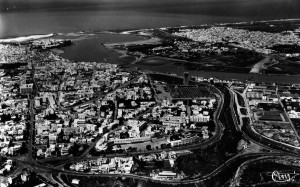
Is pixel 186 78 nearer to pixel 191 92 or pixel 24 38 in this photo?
pixel 191 92

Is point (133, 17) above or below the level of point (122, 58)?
above

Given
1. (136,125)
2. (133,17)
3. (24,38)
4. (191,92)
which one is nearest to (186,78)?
(191,92)

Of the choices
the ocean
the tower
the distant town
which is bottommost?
the distant town

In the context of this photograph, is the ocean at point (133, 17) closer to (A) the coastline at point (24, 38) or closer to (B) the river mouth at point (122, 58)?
(A) the coastline at point (24, 38)

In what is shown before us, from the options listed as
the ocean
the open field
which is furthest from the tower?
the ocean

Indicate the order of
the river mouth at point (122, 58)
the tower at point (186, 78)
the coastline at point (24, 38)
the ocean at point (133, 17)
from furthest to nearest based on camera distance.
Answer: the ocean at point (133, 17), the coastline at point (24, 38), the river mouth at point (122, 58), the tower at point (186, 78)

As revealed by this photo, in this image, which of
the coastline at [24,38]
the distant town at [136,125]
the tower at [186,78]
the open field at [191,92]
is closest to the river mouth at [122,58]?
the distant town at [136,125]

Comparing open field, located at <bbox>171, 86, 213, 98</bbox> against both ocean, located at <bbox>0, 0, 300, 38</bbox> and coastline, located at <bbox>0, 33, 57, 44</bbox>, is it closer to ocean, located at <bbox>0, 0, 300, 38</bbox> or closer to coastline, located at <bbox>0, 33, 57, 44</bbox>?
coastline, located at <bbox>0, 33, 57, 44</bbox>

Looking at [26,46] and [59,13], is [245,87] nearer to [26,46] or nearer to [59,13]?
[26,46]

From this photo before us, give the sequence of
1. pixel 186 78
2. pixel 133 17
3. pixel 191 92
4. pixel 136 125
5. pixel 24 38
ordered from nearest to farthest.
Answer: pixel 136 125, pixel 191 92, pixel 186 78, pixel 24 38, pixel 133 17

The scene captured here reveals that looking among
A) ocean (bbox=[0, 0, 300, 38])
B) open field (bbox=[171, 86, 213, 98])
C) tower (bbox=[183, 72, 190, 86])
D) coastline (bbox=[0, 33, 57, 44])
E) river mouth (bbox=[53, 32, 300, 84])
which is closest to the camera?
open field (bbox=[171, 86, 213, 98])

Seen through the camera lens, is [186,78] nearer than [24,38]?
Yes
